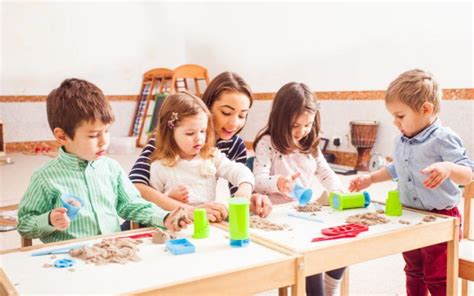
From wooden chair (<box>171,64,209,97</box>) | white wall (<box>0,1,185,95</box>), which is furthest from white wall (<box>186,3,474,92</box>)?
white wall (<box>0,1,185,95</box>)

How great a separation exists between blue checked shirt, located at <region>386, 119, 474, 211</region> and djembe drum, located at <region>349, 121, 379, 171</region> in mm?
3714

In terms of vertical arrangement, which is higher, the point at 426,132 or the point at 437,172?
the point at 426,132

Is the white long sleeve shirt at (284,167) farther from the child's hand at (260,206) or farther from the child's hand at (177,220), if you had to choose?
the child's hand at (177,220)

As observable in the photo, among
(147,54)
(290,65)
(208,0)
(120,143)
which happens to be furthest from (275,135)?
(147,54)

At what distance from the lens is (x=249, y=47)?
23.9 feet

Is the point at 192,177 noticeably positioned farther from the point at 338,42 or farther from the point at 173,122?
the point at 338,42

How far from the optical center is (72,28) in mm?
7984

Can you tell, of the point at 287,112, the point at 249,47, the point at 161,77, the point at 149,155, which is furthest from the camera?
the point at 161,77

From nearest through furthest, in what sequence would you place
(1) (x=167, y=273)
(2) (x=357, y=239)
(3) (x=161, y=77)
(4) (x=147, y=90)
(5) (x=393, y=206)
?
1. (1) (x=167, y=273)
2. (2) (x=357, y=239)
3. (5) (x=393, y=206)
4. (3) (x=161, y=77)
5. (4) (x=147, y=90)

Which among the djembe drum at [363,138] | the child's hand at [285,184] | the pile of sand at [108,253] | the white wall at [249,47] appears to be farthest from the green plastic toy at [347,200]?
the djembe drum at [363,138]

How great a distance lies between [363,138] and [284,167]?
11.9ft

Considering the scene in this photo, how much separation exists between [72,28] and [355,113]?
4766 mm

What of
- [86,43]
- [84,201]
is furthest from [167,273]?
[86,43]

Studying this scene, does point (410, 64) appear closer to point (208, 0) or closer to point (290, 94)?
point (290, 94)
